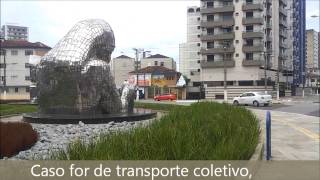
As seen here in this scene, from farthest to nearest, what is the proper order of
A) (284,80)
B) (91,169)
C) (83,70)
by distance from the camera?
1. (284,80)
2. (83,70)
3. (91,169)

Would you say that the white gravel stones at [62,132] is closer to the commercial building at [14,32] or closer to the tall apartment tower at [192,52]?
the tall apartment tower at [192,52]

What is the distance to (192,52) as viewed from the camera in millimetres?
116812

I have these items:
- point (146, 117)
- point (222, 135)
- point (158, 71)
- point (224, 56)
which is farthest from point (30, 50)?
point (222, 135)

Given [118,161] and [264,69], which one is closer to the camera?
[118,161]

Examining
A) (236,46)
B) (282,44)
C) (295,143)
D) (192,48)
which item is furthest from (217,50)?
(295,143)

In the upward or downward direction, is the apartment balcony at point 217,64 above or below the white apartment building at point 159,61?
below

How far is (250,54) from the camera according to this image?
76.8m

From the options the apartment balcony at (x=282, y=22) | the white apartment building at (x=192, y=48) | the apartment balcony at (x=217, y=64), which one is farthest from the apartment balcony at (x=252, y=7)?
the white apartment building at (x=192, y=48)

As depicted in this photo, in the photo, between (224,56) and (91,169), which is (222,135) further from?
(224,56)

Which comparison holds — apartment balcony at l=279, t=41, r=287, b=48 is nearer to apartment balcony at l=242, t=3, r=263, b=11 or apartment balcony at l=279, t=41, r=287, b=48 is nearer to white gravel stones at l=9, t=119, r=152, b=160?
apartment balcony at l=242, t=3, r=263, b=11

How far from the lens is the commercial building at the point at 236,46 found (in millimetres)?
75875

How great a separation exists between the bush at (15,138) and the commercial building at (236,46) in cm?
6201

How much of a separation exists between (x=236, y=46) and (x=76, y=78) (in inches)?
2419

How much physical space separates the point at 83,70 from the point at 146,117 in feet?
11.0
